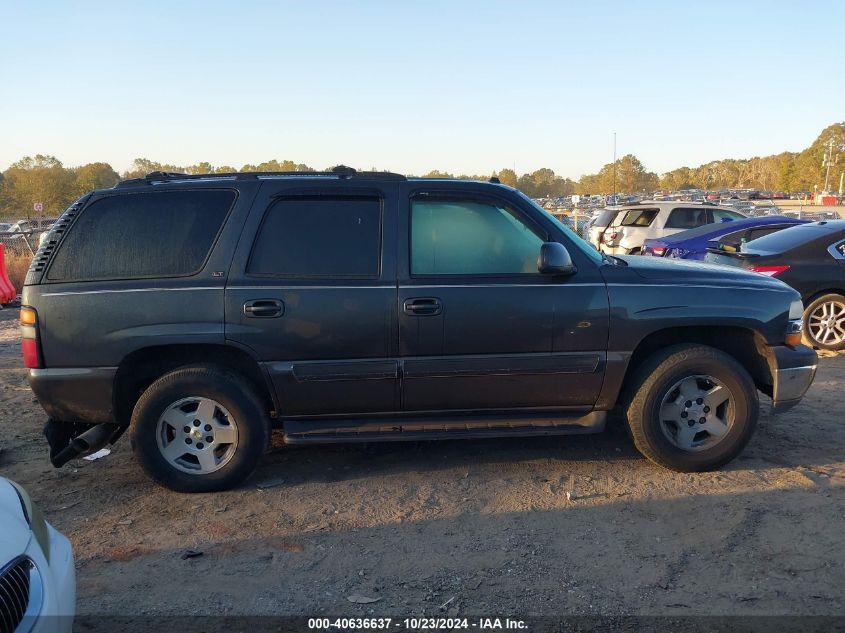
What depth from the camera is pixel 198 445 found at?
4297 millimetres

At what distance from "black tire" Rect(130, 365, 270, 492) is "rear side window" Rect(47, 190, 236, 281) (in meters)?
0.67

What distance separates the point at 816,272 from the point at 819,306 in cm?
41

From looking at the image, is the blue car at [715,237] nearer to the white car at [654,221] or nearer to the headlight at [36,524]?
the white car at [654,221]

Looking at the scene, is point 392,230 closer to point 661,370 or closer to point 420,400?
point 420,400

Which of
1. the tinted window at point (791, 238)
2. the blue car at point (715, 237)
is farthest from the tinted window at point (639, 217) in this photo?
the tinted window at point (791, 238)

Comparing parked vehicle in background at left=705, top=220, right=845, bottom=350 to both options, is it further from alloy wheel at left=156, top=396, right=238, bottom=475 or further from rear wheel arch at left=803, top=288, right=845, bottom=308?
alloy wheel at left=156, top=396, right=238, bottom=475

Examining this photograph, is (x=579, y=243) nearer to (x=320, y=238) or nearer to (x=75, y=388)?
(x=320, y=238)

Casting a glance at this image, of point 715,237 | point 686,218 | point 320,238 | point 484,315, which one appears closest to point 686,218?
point 686,218

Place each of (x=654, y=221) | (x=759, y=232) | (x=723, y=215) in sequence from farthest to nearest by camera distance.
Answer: (x=723, y=215) < (x=654, y=221) < (x=759, y=232)

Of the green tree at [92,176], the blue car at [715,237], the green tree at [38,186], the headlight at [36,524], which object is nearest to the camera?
the headlight at [36,524]

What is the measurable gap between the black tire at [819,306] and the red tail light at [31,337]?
25.4 feet

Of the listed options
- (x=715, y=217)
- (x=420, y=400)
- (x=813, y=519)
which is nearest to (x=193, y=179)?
(x=420, y=400)

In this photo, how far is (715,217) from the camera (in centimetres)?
1512

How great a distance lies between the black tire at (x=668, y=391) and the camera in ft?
14.3
